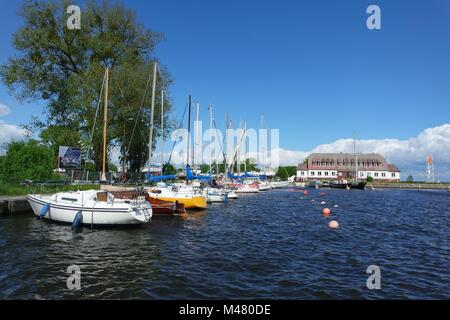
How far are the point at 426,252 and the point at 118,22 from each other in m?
40.5

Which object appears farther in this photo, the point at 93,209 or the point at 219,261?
the point at 93,209

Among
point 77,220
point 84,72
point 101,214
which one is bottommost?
point 77,220

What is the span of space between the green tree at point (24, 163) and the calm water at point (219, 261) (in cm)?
816

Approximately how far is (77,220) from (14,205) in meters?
7.91

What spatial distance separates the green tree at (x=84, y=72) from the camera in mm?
39375

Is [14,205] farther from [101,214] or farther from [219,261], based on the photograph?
[219,261]

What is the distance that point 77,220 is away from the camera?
2072 cm

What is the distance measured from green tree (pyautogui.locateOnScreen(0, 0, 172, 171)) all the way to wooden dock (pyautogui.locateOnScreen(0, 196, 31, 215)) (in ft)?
44.4

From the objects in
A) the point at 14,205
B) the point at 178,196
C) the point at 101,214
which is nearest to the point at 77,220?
the point at 101,214

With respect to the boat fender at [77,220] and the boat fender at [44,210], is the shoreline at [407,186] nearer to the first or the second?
the boat fender at [77,220]

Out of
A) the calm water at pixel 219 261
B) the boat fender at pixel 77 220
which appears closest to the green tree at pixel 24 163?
the calm water at pixel 219 261

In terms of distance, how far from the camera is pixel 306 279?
1226 cm
